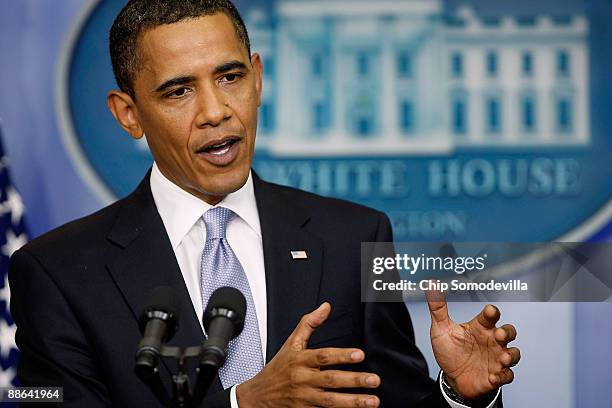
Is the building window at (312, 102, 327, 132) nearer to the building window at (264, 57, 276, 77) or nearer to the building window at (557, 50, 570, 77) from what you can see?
the building window at (264, 57, 276, 77)

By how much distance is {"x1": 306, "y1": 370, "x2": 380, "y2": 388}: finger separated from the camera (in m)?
1.95

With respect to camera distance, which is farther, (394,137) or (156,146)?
(394,137)

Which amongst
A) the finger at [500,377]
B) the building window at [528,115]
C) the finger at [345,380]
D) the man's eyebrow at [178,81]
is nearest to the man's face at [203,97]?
the man's eyebrow at [178,81]

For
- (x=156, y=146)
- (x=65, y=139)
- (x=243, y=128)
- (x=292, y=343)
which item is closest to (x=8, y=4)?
(x=65, y=139)

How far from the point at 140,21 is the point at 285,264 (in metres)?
0.70

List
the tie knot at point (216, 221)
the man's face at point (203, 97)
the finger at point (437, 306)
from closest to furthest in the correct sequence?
1. the finger at point (437, 306)
2. the man's face at point (203, 97)
3. the tie knot at point (216, 221)

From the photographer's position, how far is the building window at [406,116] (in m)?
3.39

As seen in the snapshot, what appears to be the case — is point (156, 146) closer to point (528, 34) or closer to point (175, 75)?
point (175, 75)

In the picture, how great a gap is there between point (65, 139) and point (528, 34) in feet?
5.28

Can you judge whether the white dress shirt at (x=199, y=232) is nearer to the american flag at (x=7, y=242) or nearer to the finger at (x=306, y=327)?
the finger at (x=306, y=327)

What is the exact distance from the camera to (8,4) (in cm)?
346

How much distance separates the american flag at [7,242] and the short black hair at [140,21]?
3.13 feet

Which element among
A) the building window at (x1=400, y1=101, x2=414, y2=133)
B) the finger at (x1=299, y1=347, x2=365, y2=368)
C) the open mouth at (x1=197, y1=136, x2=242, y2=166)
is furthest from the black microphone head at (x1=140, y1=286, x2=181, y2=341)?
the building window at (x1=400, y1=101, x2=414, y2=133)

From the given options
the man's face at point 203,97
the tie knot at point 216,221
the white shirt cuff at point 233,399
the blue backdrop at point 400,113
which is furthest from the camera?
the blue backdrop at point 400,113
